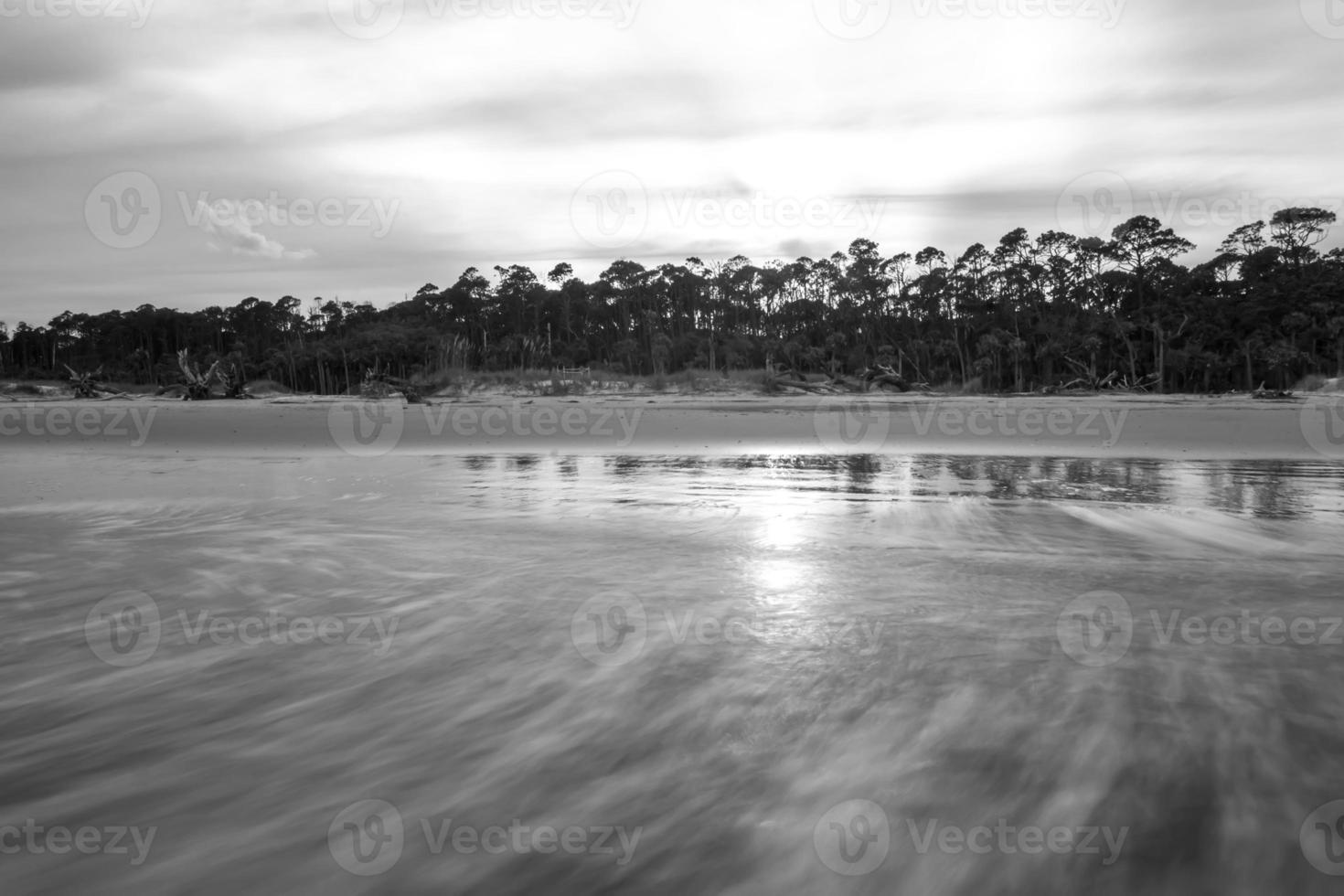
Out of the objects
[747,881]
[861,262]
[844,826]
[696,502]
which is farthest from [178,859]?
[861,262]

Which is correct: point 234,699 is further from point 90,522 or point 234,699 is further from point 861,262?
point 861,262

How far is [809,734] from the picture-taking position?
278cm

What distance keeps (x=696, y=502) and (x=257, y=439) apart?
12693 mm
